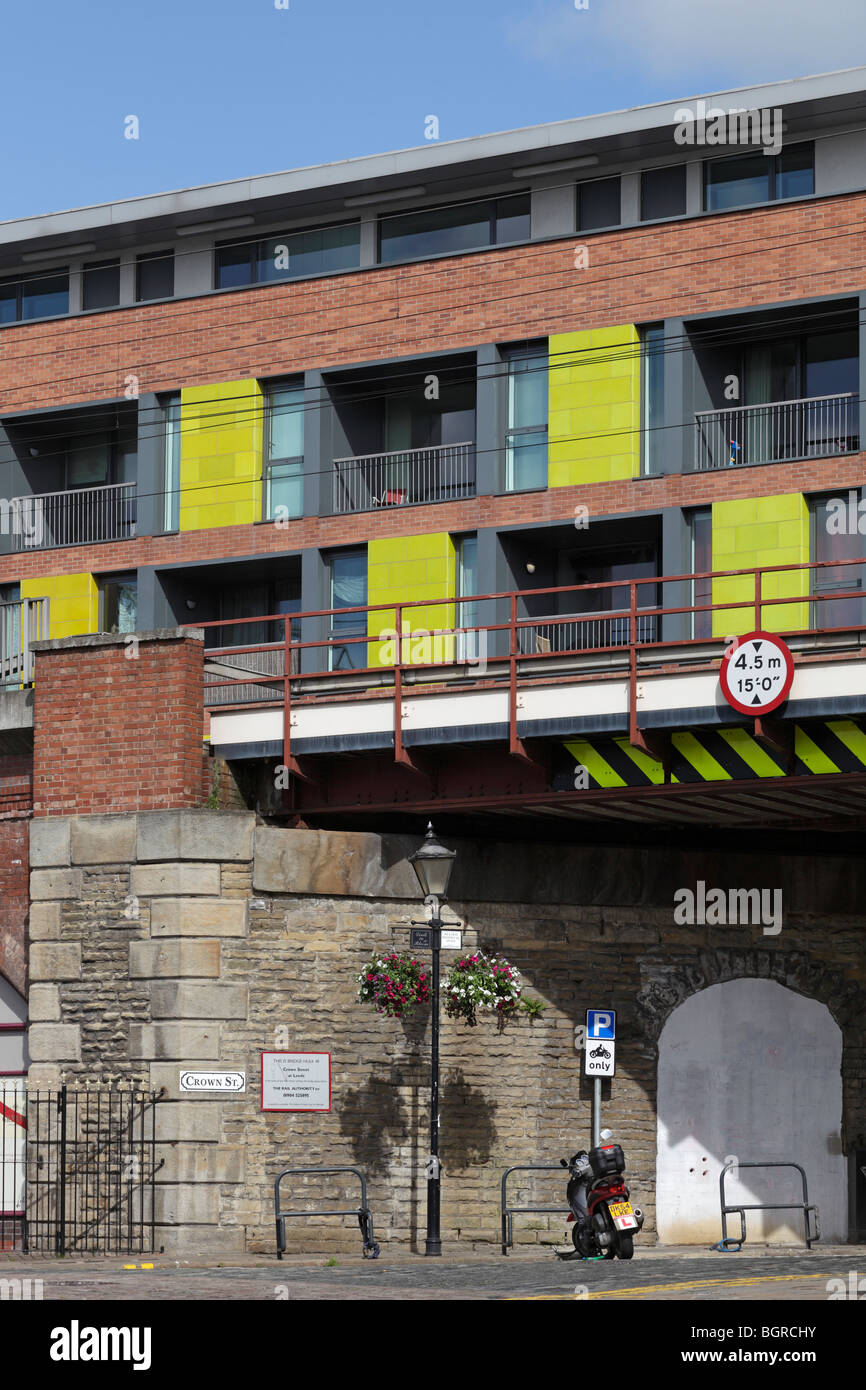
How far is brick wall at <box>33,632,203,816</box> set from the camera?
22.7 metres

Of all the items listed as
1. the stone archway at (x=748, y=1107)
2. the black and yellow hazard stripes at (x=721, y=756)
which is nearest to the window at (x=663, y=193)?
the stone archway at (x=748, y=1107)

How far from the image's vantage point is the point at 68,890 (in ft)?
75.1

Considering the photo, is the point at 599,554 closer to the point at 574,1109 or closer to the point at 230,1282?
the point at 574,1109

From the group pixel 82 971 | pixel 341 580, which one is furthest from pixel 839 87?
pixel 82 971

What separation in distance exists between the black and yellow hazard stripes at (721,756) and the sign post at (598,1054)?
333cm

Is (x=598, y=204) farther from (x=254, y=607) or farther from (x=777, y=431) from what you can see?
(x=254, y=607)

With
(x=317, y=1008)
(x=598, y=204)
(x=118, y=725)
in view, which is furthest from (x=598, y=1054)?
(x=598, y=204)

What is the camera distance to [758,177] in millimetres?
33219

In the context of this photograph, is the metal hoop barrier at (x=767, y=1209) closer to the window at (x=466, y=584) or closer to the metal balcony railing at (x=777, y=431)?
the window at (x=466, y=584)

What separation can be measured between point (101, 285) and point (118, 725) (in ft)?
57.3

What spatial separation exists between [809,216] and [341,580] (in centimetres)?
995

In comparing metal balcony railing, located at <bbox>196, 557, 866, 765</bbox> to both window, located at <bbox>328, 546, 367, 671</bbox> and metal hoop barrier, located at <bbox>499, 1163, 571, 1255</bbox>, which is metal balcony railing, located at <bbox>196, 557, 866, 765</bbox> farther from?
metal hoop barrier, located at <bbox>499, 1163, 571, 1255</bbox>

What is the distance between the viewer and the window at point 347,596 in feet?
115

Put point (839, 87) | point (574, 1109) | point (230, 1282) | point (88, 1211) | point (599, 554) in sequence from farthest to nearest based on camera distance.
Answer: point (599, 554)
point (839, 87)
point (574, 1109)
point (88, 1211)
point (230, 1282)
